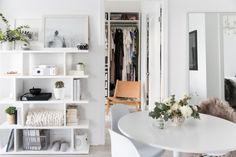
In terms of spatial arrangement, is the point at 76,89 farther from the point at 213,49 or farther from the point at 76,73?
the point at 213,49

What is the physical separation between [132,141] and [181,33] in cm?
181

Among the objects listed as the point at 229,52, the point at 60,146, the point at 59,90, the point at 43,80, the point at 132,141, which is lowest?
the point at 60,146

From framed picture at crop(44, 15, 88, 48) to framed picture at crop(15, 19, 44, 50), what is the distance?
8 centimetres

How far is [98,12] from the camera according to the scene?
10.7ft

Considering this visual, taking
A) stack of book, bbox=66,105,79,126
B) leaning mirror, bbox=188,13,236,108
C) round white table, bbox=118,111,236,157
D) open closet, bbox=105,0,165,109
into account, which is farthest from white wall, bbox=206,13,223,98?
stack of book, bbox=66,105,79,126

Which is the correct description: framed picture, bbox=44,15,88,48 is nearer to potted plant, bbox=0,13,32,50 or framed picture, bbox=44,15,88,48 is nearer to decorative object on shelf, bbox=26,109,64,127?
potted plant, bbox=0,13,32,50

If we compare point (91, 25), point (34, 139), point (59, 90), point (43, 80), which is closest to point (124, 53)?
point (91, 25)

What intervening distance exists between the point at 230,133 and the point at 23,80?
2.61 meters

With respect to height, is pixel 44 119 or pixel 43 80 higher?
pixel 43 80

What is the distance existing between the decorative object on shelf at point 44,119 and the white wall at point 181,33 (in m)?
1.53

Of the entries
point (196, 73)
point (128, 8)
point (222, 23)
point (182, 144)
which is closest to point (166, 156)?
point (196, 73)

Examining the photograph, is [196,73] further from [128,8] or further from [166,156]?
[128,8]

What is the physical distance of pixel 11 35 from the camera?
9.88ft

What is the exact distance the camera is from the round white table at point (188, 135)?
1.41 m
